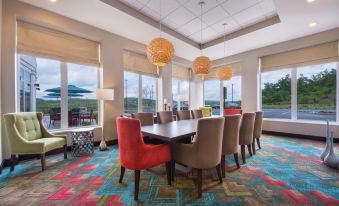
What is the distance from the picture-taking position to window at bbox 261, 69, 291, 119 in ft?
17.1

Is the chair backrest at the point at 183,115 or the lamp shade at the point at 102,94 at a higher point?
the lamp shade at the point at 102,94

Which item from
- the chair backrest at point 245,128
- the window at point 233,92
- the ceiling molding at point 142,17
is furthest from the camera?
the window at point 233,92

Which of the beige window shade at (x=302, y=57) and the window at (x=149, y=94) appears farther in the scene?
the window at (x=149, y=94)

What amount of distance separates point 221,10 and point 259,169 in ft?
11.5

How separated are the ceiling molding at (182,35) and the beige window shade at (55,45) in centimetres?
140

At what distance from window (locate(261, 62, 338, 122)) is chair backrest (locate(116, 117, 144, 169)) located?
5.41m

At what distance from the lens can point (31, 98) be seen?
3.52m

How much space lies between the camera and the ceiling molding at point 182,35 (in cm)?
339

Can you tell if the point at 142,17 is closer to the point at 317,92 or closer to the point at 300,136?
the point at 317,92

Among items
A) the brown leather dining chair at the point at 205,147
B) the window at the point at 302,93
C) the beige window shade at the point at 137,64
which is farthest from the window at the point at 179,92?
the brown leather dining chair at the point at 205,147

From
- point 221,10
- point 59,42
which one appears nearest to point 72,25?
point 59,42

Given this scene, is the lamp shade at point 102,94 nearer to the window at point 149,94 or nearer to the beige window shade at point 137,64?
the beige window shade at point 137,64

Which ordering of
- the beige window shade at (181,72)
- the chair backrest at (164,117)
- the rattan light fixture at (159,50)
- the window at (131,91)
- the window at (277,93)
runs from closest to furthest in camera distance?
1. the rattan light fixture at (159,50)
2. the chair backrest at (164,117)
3. the window at (131,91)
4. the window at (277,93)
5. the beige window shade at (181,72)

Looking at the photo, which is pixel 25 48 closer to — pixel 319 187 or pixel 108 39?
pixel 108 39
